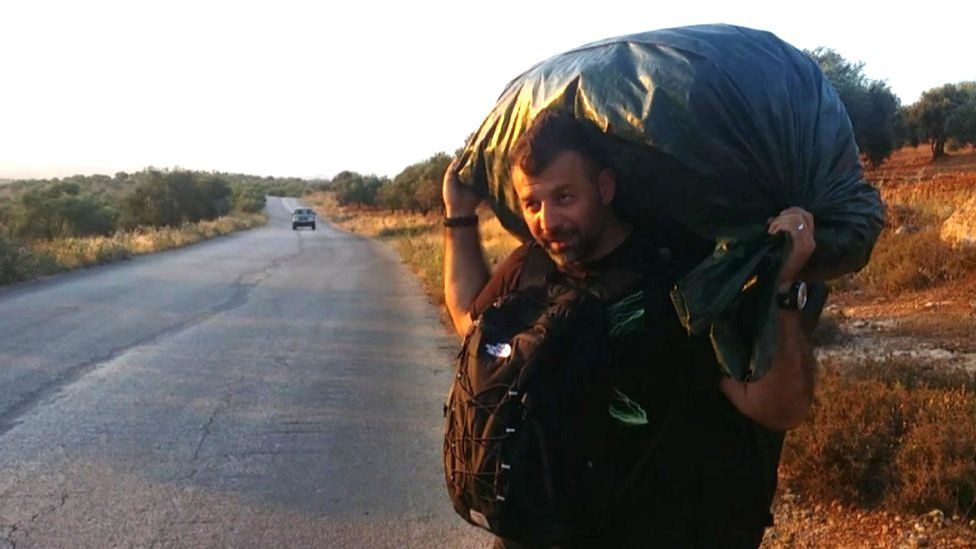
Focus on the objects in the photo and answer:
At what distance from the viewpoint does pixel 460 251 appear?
2.58 meters

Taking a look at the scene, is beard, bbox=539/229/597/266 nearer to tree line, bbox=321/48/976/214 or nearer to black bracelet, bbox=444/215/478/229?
black bracelet, bbox=444/215/478/229

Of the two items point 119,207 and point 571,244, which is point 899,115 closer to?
point 571,244

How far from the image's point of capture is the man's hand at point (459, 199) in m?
2.56

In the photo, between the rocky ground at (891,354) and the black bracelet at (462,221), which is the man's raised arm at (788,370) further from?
the rocky ground at (891,354)

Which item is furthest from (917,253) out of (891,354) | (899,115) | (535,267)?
(899,115)

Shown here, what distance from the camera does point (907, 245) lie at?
40.9 feet

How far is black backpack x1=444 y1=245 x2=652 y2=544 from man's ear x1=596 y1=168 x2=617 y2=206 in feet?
0.57

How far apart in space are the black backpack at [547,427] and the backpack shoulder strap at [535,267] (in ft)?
0.53

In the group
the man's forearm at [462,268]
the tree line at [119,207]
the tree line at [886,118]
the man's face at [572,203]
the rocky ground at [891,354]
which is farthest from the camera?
the tree line at [119,207]

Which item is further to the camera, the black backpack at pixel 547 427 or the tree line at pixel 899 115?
the tree line at pixel 899 115

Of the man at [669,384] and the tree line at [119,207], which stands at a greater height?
the man at [669,384]

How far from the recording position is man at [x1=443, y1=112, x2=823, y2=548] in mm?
1848

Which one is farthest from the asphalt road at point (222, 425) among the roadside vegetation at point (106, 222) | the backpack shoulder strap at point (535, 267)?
the roadside vegetation at point (106, 222)

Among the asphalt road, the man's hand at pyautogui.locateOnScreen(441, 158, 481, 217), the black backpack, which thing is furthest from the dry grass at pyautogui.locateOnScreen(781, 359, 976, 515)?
the black backpack
